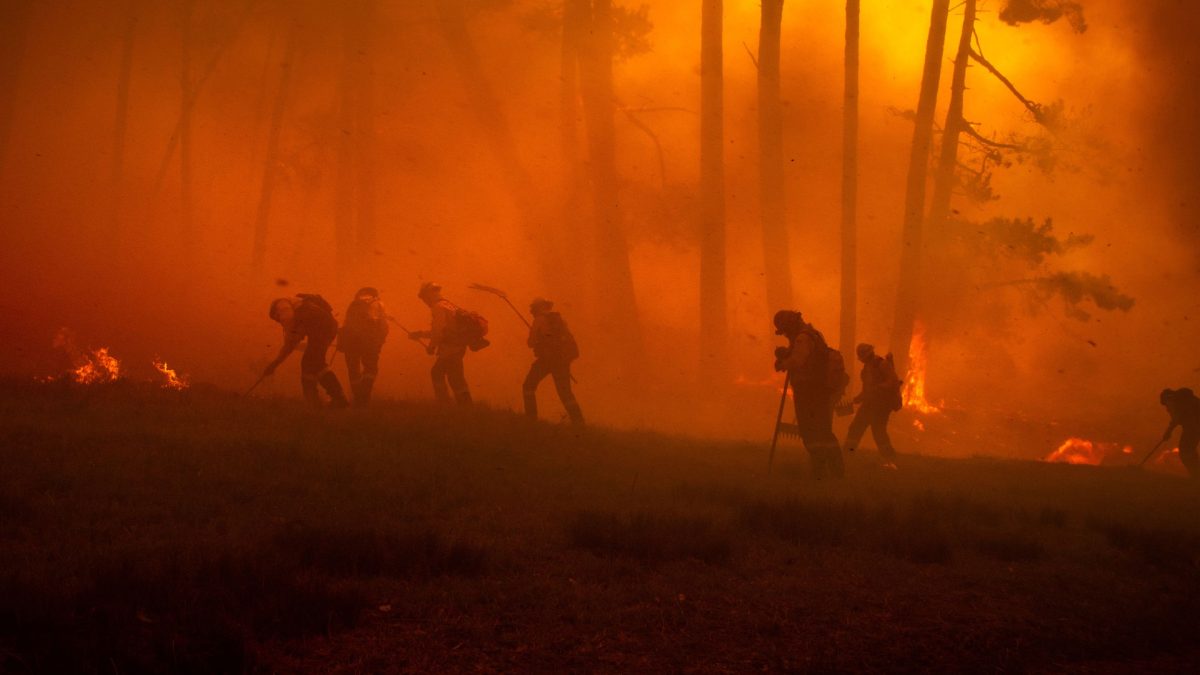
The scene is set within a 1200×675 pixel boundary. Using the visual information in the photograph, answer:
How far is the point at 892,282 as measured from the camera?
3481cm

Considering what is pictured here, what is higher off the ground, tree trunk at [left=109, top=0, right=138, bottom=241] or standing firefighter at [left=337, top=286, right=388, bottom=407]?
tree trunk at [left=109, top=0, right=138, bottom=241]

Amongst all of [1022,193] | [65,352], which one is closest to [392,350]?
[65,352]

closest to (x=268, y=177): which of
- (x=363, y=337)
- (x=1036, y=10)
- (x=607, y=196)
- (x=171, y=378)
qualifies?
(x=607, y=196)

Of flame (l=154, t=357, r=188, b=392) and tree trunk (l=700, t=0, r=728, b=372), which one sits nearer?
flame (l=154, t=357, r=188, b=392)

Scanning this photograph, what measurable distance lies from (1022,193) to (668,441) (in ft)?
90.4

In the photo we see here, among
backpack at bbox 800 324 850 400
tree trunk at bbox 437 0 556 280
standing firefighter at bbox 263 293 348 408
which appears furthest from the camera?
tree trunk at bbox 437 0 556 280

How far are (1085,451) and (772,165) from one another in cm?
1137

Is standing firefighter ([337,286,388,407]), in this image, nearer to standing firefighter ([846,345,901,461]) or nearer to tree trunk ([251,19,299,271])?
standing firefighter ([846,345,901,461])

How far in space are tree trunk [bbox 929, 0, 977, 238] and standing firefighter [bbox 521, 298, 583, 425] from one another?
1296 centimetres

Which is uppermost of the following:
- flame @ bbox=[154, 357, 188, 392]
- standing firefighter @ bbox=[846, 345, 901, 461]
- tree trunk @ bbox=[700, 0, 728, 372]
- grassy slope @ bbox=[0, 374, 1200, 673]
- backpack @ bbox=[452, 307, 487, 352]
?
tree trunk @ bbox=[700, 0, 728, 372]

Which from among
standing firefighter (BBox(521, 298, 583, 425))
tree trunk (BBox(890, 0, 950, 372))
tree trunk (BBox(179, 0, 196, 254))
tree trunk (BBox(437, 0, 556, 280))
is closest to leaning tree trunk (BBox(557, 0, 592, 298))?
tree trunk (BBox(437, 0, 556, 280))

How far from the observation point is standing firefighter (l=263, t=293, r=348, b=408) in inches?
545

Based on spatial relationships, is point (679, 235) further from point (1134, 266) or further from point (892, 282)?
point (1134, 266)

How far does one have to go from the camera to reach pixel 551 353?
15195 mm
